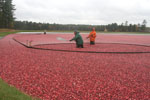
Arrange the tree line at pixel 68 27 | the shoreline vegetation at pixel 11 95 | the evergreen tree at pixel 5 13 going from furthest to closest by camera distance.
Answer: the tree line at pixel 68 27, the evergreen tree at pixel 5 13, the shoreline vegetation at pixel 11 95

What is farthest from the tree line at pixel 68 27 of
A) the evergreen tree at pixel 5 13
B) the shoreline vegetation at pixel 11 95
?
the shoreline vegetation at pixel 11 95

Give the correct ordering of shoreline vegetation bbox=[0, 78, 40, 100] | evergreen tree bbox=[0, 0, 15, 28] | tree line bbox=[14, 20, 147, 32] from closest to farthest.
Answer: shoreline vegetation bbox=[0, 78, 40, 100], evergreen tree bbox=[0, 0, 15, 28], tree line bbox=[14, 20, 147, 32]

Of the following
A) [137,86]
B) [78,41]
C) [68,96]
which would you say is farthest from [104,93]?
[78,41]

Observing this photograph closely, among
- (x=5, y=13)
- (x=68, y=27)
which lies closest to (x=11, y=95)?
(x=5, y=13)

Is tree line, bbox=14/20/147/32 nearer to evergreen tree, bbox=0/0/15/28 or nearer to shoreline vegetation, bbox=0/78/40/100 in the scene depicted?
evergreen tree, bbox=0/0/15/28

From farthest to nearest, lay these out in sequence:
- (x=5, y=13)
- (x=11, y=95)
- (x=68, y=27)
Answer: (x=68, y=27) → (x=5, y=13) → (x=11, y=95)

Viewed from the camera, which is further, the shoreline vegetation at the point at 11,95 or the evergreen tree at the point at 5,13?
the evergreen tree at the point at 5,13

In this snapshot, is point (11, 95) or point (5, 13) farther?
point (5, 13)

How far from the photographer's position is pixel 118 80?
5.34 m

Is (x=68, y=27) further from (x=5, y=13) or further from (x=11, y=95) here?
(x=11, y=95)

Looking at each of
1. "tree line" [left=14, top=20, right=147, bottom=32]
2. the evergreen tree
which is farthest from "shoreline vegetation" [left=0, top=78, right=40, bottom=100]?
"tree line" [left=14, top=20, right=147, bottom=32]

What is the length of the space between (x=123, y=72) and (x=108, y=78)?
3.85 feet

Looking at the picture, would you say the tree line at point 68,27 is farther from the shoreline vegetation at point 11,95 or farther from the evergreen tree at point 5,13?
the shoreline vegetation at point 11,95

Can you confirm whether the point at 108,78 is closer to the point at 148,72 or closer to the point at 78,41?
the point at 148,72
